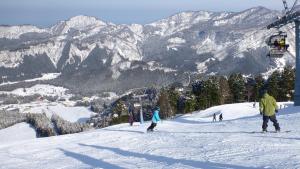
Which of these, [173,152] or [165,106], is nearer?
[173,152]

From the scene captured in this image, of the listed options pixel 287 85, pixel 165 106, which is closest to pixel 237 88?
pixel 287 85

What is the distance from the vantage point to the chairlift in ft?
115

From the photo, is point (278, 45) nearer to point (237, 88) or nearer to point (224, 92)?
point (224, 92)

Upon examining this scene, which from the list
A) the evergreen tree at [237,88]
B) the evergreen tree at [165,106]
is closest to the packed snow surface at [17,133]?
the evergreen tree at [165,106]

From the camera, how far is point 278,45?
3519 centimetres

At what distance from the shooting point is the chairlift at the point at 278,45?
35094mm

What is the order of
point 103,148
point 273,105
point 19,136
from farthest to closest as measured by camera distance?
point 19,136
point 103,148
point 273,105

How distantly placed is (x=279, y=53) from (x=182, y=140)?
17.3 metres

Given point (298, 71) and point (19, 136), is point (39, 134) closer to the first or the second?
point (19, 136)

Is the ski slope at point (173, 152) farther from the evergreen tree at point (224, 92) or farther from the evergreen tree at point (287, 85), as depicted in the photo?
the evergreen tree at point (224, 92)

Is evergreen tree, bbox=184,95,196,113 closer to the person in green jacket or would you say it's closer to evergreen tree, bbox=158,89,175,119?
evergreen tree, bbox=158,89,175,119

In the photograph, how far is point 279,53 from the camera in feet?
116

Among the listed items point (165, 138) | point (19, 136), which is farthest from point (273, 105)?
point (19, 136)

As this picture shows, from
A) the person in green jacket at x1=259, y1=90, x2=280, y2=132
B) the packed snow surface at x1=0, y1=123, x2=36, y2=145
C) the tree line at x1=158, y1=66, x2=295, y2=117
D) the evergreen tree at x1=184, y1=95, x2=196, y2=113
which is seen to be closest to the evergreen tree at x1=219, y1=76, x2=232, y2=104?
the tree line at x1=158, y1=66, x2=295, y2=117
